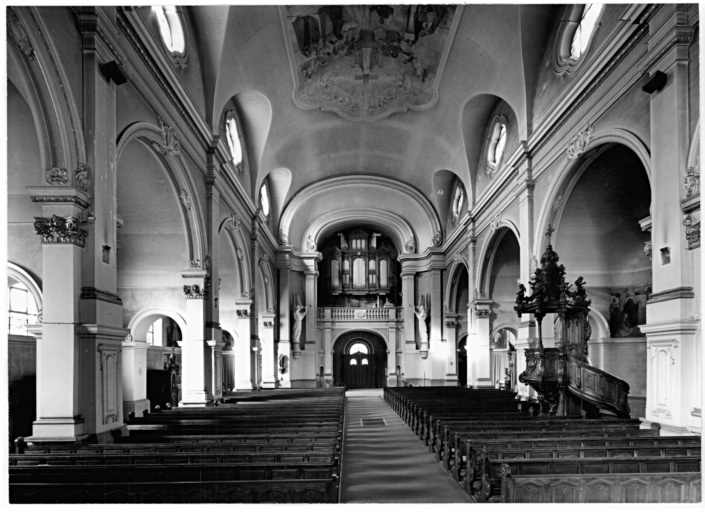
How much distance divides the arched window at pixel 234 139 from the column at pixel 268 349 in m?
8.13

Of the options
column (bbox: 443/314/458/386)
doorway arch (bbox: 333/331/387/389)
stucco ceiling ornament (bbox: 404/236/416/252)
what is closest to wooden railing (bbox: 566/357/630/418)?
column (bbox: 443/314/458/386)

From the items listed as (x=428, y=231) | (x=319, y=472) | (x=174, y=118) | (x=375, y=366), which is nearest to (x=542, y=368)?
(x=319, y=472)

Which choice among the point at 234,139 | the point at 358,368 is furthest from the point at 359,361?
the point at 234,139

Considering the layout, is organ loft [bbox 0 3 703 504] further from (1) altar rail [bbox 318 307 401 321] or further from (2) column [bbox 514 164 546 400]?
(1) altar rail [bbox 318 307 401 321]

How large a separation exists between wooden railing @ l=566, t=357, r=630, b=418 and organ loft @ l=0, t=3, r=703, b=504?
44 mm

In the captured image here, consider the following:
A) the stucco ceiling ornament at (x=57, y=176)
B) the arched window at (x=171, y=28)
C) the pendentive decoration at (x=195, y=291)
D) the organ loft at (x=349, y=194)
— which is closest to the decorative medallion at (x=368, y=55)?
the organ loft at (x=349, y=194)

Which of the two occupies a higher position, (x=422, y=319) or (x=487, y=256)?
(x=487, y=256)

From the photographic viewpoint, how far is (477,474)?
25.1 ft

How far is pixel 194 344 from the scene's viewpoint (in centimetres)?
1402

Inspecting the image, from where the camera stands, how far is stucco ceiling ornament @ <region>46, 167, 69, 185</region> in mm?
7449

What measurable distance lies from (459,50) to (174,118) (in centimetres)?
835

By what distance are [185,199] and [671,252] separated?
928 cm

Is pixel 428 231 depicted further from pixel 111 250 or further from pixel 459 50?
pixel 111 250

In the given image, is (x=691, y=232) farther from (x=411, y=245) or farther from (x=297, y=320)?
(x=411, y=245)
